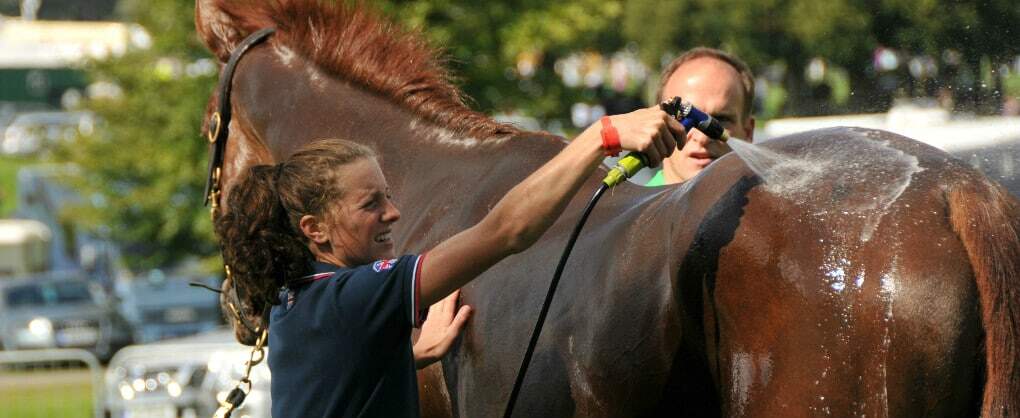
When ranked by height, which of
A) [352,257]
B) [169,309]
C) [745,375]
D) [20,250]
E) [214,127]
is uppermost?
[745,375]

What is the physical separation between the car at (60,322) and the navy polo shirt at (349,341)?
16.9m

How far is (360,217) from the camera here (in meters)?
2.76

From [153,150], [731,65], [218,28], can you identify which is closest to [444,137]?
[731,65]

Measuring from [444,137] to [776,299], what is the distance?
176 cm

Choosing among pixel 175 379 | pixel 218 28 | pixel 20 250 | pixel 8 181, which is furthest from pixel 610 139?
pixel 8 181

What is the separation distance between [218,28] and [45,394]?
764 cm

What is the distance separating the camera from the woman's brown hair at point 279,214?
8.96 ft

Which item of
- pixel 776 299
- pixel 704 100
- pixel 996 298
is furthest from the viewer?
pixel 704 100

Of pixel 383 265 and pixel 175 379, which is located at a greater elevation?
pixel 383 265

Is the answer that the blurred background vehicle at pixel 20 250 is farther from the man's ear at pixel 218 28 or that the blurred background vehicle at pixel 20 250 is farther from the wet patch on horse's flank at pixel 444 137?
the wet patch on horse's flank at pixel 444 137

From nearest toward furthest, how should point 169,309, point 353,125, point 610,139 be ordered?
point 610,139
point 353,125
point 169,309

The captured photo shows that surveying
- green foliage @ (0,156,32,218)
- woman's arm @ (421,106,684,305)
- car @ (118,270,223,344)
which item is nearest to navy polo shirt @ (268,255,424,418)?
woman's arm @ (421,106,684,305)

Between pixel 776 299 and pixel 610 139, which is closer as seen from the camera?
pixel 776 299

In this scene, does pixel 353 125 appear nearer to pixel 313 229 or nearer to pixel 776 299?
pixel 313 229
